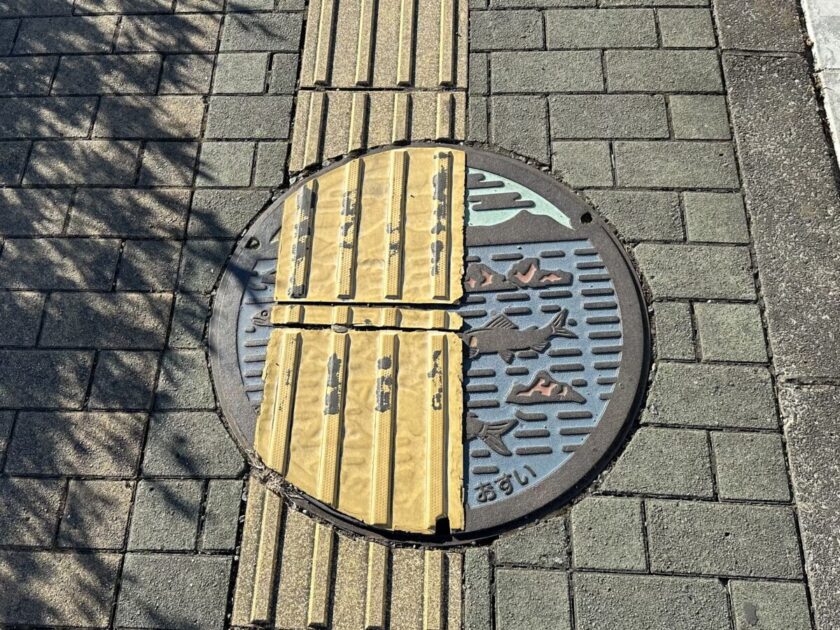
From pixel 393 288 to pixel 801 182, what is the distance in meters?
1.95

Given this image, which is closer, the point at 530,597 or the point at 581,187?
the point at 530,597

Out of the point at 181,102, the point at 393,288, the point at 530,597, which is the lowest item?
the point at 530,597

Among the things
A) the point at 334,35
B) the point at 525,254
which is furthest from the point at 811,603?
the point at 334,35

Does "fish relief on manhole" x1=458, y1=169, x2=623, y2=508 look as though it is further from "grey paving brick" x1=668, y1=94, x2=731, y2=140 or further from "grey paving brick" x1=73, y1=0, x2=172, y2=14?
"grey paving brick" x1=73, y1=0, x2=172, y2=14

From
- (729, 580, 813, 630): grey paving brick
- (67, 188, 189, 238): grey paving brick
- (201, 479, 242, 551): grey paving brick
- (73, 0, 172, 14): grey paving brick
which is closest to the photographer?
(729, 580, 813, 630): grey paving brick

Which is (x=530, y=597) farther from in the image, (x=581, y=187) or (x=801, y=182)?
(x=801, y=182)

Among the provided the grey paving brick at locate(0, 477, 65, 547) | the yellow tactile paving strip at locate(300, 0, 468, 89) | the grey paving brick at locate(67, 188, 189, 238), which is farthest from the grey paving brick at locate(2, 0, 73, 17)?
the grey paving brick at locate(0, 477, 65, 547)

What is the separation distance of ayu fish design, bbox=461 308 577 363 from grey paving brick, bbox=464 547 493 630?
0.79 metres

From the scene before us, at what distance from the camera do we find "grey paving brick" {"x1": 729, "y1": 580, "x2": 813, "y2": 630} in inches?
96.0

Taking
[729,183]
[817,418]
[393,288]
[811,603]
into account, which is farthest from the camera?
[729,183]

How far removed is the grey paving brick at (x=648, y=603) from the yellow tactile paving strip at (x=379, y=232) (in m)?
1.28

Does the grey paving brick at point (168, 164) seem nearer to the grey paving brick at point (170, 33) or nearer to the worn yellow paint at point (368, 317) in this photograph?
the grey paving brick at point (170, 33)

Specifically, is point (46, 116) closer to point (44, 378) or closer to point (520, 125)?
point (44, 378)

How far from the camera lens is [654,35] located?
11.4ft
